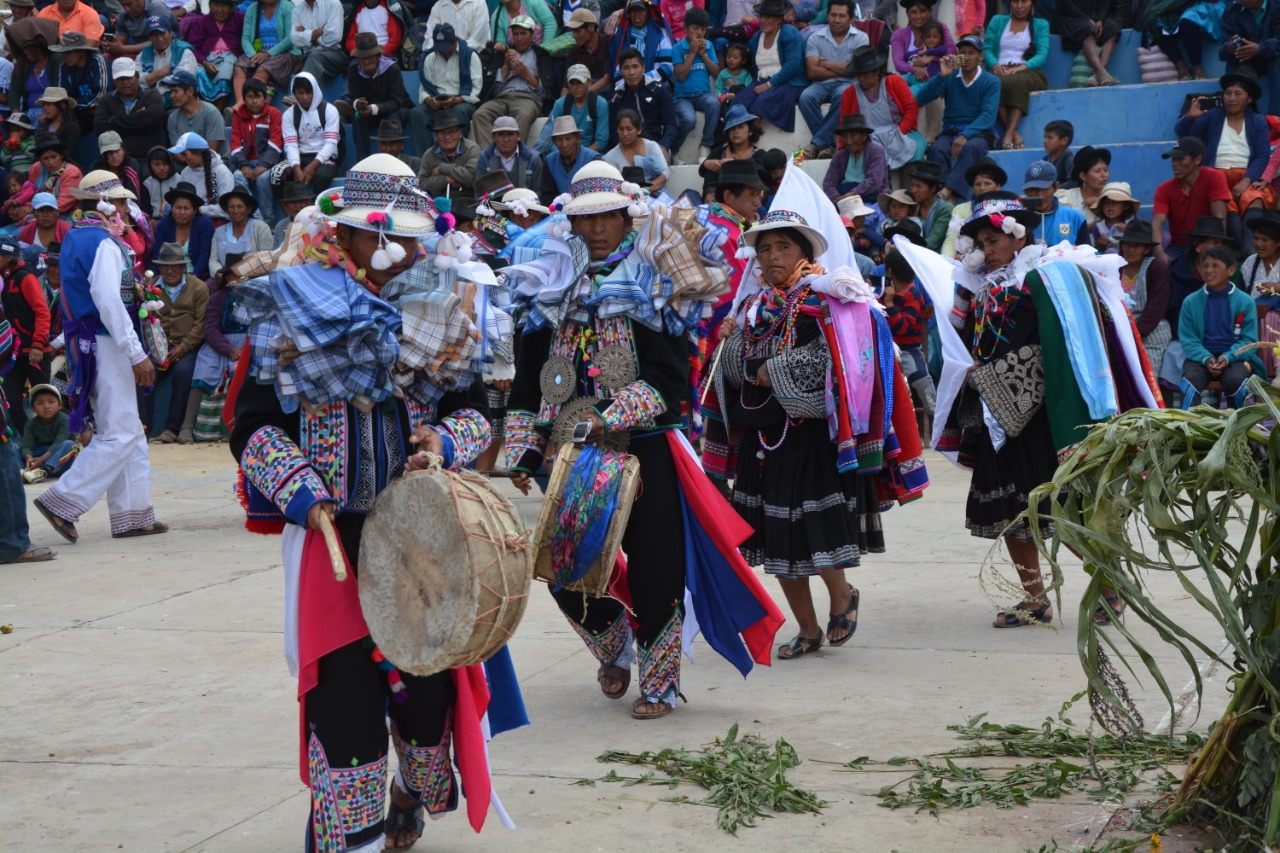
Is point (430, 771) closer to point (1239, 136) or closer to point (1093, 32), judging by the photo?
point (1239, 136)

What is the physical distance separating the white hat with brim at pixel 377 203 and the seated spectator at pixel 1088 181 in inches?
388

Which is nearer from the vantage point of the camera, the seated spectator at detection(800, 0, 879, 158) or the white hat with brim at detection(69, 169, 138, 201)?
the white hat with brim at detection(69, 169, 138, 201)

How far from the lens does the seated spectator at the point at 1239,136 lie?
13.1m

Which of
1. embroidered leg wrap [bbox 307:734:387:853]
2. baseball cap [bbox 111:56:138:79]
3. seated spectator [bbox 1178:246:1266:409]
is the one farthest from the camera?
baseball cap [bbox 111:56:138:79]

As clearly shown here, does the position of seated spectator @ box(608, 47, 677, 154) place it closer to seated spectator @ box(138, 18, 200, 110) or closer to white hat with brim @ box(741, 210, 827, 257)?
seated spectator @ box(138, 18, 200, 110)

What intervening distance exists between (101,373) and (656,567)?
5496 millimetres

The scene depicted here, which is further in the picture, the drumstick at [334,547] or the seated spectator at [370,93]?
the seated spectator at [370,93]

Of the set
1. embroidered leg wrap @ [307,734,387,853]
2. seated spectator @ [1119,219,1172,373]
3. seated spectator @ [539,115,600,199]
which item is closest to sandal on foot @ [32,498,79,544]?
embroidered leg wrap @ [307,734,387,853]

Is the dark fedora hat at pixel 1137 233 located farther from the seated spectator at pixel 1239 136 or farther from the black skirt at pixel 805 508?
the black skirt at pixel 805 508

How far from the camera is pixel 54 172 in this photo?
1791cm

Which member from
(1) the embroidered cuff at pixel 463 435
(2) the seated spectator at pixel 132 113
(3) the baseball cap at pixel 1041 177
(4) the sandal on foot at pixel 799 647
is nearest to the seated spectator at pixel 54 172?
(2) the seated spectator at pixel 132 113

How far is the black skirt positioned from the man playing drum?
2.45 meters

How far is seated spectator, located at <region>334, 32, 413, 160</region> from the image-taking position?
17891 mm

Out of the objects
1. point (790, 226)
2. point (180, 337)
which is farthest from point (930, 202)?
point (790, 226)
